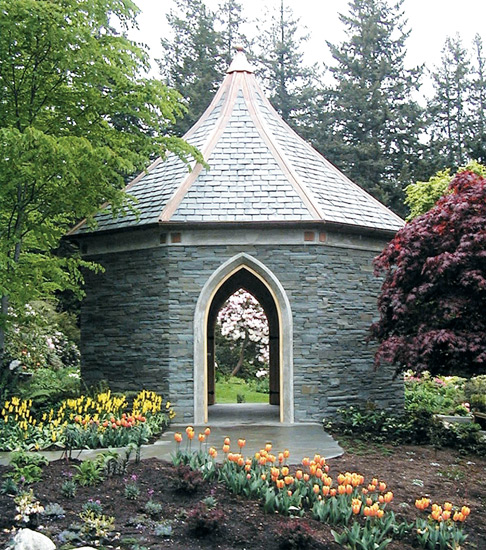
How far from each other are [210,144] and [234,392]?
840 cm

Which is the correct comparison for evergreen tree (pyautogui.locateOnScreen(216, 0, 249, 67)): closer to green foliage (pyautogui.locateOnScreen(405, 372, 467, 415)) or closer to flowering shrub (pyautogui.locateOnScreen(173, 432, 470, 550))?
green foliage (pyautogui.locateOnScreen(405, 372, 467, 415))

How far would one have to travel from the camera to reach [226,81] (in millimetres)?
13539


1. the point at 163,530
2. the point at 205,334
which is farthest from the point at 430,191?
the point at 163,530

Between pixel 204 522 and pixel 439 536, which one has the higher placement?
pixel 204 522

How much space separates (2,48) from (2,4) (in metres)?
0.62

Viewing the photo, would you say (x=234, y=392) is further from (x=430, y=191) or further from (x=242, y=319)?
(x=430, y=191)

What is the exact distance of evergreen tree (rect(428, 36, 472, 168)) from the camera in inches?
1271

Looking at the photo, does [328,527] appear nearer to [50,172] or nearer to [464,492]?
[464,492]

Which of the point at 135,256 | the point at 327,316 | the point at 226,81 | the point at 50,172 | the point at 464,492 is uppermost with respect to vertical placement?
the point at 226,81

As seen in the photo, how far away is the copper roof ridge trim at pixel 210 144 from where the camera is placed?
11.0 m

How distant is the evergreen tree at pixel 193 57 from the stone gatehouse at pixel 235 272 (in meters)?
17.9

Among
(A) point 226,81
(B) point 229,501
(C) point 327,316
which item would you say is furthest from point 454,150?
(B) point 229,501

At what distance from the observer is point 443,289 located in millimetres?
9492

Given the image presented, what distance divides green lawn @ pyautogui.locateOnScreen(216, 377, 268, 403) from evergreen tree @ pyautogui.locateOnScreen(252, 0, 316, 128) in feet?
53.2
